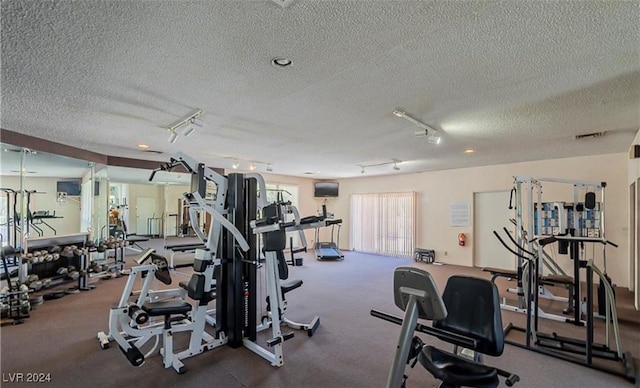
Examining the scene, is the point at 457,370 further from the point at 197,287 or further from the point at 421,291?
the point at 197,287

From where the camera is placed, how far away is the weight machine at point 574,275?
9.20ft

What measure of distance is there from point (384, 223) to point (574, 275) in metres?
5.55

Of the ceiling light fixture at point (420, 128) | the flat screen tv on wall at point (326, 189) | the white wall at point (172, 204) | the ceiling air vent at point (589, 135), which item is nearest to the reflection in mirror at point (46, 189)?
the white wall at point (172, 204)

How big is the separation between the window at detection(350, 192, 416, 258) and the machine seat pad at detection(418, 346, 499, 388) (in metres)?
6.53

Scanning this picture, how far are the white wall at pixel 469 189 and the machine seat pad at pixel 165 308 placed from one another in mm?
6435

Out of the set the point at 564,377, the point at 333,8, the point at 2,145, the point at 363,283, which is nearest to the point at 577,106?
the point at 564,377

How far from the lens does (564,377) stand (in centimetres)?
258

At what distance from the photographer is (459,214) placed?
736cm

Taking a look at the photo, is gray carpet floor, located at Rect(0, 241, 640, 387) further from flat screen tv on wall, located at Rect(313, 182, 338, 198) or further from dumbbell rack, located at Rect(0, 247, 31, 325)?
flat screen tv on wall, located at Rect(313, 182, 338, 198)

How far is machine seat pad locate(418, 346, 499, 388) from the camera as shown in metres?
1.67

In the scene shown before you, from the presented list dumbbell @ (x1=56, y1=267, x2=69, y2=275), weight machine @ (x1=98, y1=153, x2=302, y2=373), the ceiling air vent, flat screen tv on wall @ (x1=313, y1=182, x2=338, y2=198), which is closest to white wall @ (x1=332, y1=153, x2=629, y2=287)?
flat screen tv on wall @ (x1=313, y1=182, x2=338, y2=198)

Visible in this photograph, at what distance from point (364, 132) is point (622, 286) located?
5.26 m

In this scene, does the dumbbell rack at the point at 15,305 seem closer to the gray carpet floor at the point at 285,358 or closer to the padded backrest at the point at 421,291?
the gray carpet floor at the point at 285,358

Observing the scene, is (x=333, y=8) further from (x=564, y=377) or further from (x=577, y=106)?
(x=564, y=377)
